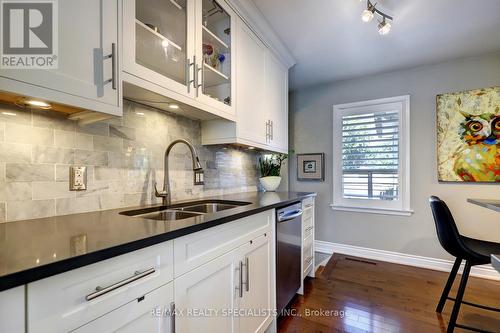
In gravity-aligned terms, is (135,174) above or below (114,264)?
above

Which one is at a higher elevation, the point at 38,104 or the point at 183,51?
the point at 183,51

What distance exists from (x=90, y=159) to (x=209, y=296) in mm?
915

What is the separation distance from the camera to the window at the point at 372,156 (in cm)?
A: 280

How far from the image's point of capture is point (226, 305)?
113 centimetres

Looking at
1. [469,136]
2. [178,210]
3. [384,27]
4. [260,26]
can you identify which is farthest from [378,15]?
[178,210]

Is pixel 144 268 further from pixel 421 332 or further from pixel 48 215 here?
pixel 421 332

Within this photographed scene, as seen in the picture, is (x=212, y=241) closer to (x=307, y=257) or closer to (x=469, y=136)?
(x=307, y=257)

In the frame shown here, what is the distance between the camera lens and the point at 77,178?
1.14 metres

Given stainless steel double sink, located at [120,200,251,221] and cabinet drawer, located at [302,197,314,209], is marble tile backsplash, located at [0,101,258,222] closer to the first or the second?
stainless steel double sink, located at [120,200,251,221]

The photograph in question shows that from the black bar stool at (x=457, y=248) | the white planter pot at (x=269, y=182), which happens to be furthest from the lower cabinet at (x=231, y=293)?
the black bar stool at (x=457, y=248)

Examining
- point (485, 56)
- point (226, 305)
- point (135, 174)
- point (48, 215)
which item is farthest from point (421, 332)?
point (485, 56)

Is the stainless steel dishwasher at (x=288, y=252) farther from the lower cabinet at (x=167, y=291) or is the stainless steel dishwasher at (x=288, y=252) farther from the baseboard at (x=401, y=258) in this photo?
the baseboard at (x=401, y=258)

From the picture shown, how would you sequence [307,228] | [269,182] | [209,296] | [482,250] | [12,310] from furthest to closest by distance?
[269,182]
[307,228]
[482,250]
[209,296]
[12,310]

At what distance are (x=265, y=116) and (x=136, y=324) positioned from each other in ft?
6.20
